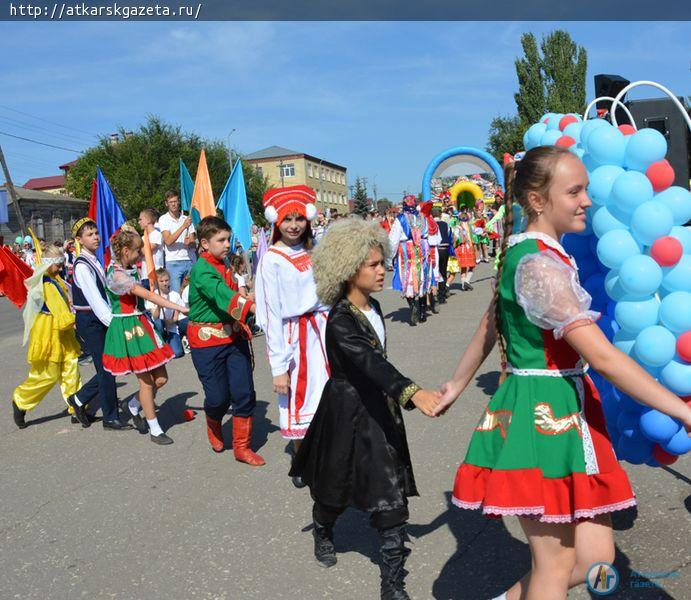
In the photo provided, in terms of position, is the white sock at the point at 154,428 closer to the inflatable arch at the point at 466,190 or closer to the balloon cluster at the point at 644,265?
the balloon cluster at the point at 644,265

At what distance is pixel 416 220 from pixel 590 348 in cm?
1011

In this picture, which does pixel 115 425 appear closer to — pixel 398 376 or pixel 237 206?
pixel 237 206

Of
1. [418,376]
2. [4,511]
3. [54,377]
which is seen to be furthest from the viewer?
[418,376]

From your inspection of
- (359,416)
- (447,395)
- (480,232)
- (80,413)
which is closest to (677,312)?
(447,395)

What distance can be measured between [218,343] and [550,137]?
295 centimetres

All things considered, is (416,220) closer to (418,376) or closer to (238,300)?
(418,376)

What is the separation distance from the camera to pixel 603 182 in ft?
9.82

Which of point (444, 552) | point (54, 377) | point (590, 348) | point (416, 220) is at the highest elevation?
point (416, 220)

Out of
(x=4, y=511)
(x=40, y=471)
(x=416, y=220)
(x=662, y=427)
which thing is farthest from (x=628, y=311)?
(x=416, y=220)

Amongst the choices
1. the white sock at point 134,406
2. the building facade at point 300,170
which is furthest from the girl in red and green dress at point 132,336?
the building facade at point 300,170

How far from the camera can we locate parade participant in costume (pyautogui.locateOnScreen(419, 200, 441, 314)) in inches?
467

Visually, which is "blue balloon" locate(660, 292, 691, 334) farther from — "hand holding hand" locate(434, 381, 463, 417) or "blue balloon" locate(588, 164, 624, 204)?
"hand holding hand" locate(434, 381, 463, 417)

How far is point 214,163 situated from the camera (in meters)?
59.8

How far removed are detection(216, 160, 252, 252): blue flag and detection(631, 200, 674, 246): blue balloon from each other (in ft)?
21.5
